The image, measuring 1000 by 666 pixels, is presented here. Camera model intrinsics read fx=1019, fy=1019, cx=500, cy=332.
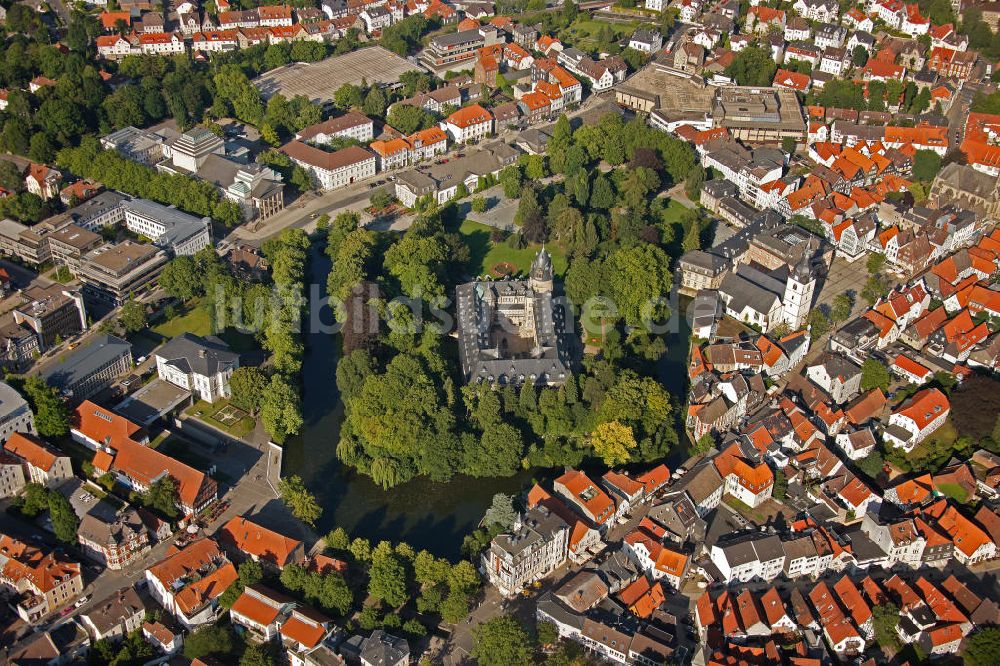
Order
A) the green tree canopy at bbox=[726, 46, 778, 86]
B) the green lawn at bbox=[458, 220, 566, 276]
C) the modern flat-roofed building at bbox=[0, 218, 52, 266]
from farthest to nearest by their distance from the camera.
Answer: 1. the green tree canopy at bbox=[726, 46, 778, 86]
2. the green lawn at bbox=[458, 220, 566, 276]
3. the modern flat-roofed building at bbox=[0, 218, 52, 266]

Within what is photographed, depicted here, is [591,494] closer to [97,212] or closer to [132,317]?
[132,317]

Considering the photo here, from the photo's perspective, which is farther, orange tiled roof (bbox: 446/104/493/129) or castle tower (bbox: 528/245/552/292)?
orange tiled roof (bbox: 446/104/493/129)

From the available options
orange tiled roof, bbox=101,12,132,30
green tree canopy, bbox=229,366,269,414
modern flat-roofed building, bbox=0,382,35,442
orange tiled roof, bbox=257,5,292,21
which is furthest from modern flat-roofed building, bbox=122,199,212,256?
orange tiled roof, bbox=257,5,292,21

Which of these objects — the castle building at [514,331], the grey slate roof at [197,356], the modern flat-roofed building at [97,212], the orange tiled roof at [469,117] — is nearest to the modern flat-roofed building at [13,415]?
the grey slate roof at [197,356]

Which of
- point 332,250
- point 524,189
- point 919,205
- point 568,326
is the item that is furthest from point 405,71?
point 919,205

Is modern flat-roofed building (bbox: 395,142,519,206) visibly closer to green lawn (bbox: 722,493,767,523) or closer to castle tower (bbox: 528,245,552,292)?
castle tower (bbox: 528,245,552,292)

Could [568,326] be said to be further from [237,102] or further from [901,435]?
[237,102]
